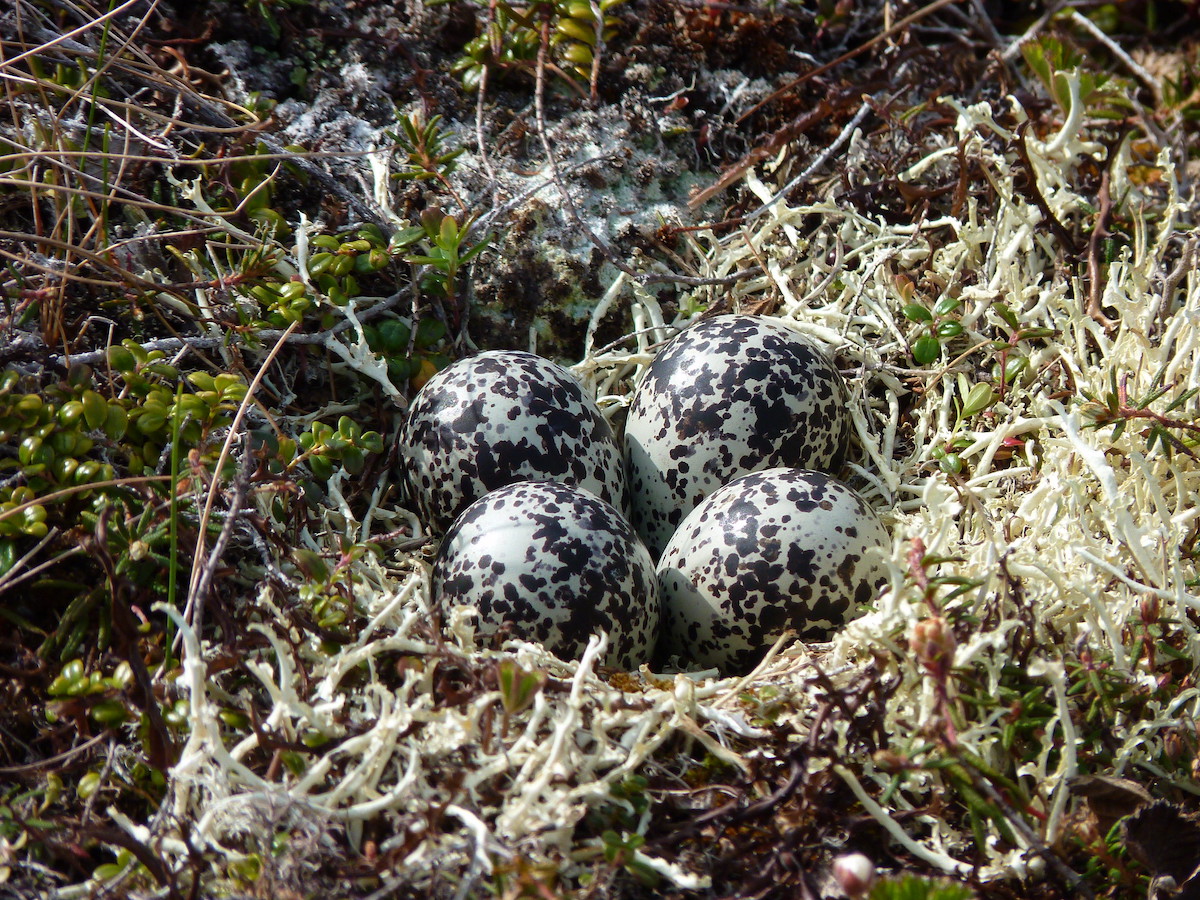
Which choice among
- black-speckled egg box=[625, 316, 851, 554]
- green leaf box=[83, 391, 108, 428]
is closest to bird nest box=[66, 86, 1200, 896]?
black-speckled egg box=[625, 316, 851, 554]

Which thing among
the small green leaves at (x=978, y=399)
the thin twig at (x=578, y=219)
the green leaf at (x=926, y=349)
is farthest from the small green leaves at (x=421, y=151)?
the small green leaves at (x=978, y=399)

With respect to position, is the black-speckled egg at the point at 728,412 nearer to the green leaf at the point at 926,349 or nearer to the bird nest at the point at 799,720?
the green leaf at the point at 926,349

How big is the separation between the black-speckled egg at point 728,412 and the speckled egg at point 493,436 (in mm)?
146

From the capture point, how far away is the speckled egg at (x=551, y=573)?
1808 millimetres

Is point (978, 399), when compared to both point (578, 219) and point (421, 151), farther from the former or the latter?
point (421, 151)

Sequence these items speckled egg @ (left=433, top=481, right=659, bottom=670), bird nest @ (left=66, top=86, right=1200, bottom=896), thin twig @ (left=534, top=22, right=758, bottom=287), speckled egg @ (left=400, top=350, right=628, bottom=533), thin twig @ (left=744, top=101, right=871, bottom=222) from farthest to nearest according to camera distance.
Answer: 1. thin twig @ (left=744, top=101, right=871, bottom=222)
2. thin twig @ (left=534, top=22, right=758, bottom=287)
3. speckled egg @ (left=400, top=350, right=628, bottom=533)
4. speckled egg @ (left=433, top=481, right=659, bottom=670)
5. bird nest @ (left=66, top=86, right=1200, bottom=896)

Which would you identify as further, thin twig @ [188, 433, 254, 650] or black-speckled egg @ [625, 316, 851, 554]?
black-speckled egg @ [625, 316, 851, 554]

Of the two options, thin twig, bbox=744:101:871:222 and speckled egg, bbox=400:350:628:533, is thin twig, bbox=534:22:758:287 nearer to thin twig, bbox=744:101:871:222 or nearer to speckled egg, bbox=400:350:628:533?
thin twig, bbox=744:101:871:222

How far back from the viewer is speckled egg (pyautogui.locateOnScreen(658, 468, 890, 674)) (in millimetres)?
1854

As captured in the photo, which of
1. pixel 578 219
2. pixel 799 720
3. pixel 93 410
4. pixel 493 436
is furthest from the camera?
pixel 578 219

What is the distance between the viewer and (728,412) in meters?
2.09

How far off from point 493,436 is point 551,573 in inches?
14.0

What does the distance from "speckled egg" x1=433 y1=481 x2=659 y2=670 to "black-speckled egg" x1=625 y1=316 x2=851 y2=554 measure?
0.94 feet

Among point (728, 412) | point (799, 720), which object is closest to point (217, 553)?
point (799, 720)
